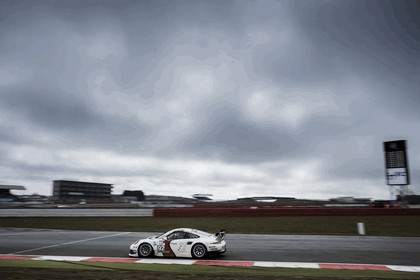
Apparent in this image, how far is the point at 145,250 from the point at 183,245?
1.58 meters

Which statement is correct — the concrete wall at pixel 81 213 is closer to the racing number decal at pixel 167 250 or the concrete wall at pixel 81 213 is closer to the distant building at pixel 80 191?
the racing number decal at pixel 167 250

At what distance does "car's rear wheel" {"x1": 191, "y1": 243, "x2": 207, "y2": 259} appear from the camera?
13.1 metres

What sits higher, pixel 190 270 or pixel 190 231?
pixel 190 231

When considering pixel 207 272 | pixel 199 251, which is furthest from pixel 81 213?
pixel 207 272

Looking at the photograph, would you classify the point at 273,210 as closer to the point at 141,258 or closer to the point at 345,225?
the point at 345,225

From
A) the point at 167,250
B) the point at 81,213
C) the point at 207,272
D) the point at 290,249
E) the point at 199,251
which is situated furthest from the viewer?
the point at 81,213

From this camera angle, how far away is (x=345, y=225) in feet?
85.5

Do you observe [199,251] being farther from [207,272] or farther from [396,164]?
[396,164]

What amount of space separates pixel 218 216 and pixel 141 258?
877 inches

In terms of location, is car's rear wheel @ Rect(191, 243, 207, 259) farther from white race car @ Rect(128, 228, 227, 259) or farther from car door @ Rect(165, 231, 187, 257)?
car door @ Rect(165, 231, 187, 257)

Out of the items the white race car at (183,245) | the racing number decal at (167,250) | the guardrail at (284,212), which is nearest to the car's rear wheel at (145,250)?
the white race car at (183,245)

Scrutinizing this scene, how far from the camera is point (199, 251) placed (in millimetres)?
13172

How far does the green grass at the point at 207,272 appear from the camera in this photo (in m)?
→ 9.24

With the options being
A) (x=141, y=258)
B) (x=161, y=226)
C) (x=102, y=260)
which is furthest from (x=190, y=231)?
(x=161, y=226)
